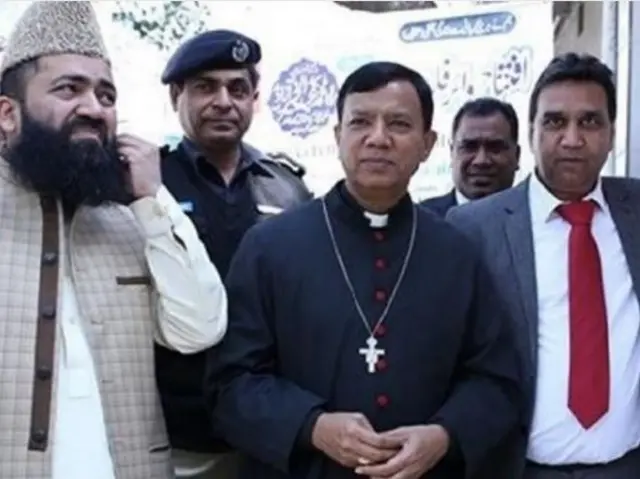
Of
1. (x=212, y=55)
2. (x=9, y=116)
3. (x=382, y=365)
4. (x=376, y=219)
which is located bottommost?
(x=382, y=365)

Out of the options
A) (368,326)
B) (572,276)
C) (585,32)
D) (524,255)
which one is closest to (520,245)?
(524,255)

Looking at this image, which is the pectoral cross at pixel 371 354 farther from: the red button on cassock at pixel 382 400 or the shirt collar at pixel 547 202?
the shirt collar at pixel 547 202

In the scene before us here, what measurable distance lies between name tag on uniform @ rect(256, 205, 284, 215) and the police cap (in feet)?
1.26

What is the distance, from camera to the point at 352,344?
224cm

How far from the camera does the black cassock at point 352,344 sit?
221 centimetres

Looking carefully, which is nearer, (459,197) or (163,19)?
(459,197)

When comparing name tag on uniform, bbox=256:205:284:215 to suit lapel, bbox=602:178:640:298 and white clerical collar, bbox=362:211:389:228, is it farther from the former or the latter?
suit lapel, bbox=602:178:640:298

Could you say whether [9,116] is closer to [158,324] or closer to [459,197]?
[158,324]

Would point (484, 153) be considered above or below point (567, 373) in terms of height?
above

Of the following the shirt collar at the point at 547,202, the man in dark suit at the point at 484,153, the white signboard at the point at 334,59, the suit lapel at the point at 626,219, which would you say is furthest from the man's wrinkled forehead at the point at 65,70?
the white signboard at the point at 334,59

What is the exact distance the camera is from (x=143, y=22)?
217 inches

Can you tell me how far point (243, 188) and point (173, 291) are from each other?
2.19 ft

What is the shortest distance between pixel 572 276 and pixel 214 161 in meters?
0.99

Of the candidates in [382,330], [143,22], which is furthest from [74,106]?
[143,22]
